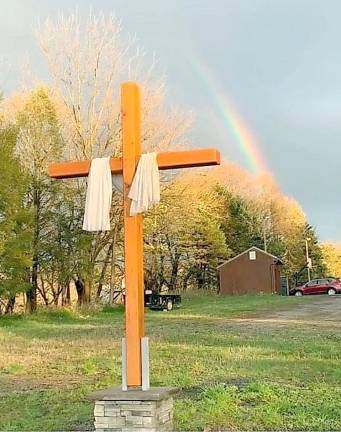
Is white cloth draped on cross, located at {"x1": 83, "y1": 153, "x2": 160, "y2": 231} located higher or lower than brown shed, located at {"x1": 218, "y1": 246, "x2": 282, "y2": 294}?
lower

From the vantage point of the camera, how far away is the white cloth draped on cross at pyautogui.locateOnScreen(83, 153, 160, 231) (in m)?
5.59

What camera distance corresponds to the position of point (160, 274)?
4553 centimetres

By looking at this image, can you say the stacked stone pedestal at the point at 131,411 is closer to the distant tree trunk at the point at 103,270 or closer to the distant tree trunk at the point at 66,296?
the distant tree trunk at the point at 66,296

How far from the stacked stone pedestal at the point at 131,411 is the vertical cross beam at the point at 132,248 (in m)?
0.32

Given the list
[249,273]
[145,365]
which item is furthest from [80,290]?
[145,365]

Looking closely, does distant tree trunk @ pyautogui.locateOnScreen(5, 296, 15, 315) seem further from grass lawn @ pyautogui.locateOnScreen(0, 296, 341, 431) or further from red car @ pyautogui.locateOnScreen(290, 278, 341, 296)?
red car @ pyautogui.locateOnScreen(290, 278, 341, 296)

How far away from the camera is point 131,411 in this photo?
197 inches

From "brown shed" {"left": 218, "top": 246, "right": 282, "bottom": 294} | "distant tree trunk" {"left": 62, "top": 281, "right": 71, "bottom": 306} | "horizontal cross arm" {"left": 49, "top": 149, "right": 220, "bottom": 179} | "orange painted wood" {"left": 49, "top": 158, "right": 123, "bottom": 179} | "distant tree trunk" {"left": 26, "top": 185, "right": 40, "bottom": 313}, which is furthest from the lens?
"brown shed" {"left": 218, "top": 246, "right": 282, "bottom": 294}

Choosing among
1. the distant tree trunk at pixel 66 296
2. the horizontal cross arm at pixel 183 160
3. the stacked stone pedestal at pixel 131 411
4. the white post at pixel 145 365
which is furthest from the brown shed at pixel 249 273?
the stacked stone pedestal at pixel 131 411

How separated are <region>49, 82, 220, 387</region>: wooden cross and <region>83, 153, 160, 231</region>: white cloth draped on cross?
85 mm

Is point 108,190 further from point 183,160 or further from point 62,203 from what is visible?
point 62,203

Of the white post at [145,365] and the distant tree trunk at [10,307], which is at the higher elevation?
the distant tree trunk at [10,307]

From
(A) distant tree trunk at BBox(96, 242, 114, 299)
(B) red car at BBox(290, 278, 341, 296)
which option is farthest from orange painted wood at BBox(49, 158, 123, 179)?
(B) red car at BBox(290, 278, 341, 296)

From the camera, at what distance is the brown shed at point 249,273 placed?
50906 millimetres
